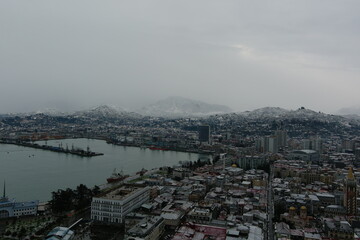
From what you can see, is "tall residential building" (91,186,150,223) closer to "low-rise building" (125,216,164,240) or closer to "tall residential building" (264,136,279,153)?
"low-rise building" (125,216,164,240)

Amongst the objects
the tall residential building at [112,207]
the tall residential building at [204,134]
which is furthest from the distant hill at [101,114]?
the tall residential building at [112,207]

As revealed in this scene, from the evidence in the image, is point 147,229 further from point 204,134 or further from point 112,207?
point 204,134

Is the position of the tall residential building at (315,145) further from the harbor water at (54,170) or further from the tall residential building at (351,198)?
the tall residential building at (351,198)

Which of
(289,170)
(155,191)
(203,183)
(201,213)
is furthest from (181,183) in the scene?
(289,170)

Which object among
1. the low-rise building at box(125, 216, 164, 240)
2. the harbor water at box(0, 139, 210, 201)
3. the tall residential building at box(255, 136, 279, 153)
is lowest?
the harbor water at box(0, 139, 210, 201)

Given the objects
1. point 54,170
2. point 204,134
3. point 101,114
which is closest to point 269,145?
point 204,134

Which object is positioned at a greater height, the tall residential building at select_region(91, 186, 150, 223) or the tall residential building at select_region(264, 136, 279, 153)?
the tall residential building at select_region(264, 136, 279, 153)

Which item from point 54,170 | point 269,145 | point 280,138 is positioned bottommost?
point 54,170

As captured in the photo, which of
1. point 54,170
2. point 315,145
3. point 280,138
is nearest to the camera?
point 54,170

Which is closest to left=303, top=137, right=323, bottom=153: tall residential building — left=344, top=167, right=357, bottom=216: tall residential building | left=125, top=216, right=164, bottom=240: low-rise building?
left=344, top=167, right=357, bottom=216: tall residential building

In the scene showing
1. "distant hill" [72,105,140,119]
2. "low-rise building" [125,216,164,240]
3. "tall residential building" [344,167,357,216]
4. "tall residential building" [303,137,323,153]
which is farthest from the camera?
"distant hill" [72,105,140,119]

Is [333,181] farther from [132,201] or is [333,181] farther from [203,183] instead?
[132,201]
